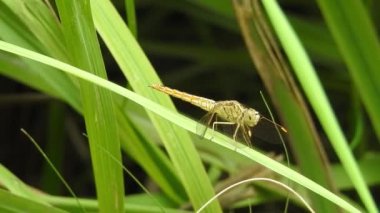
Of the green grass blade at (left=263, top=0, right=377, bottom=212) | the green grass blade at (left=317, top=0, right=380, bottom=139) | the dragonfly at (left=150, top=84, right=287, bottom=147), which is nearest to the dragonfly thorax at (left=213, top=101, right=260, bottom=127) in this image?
the dragonfly at (left=150, top=84, right=287, bottom=147)

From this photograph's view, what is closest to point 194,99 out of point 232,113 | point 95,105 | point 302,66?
point 232,113

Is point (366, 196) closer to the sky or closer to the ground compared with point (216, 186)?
closer to the sky

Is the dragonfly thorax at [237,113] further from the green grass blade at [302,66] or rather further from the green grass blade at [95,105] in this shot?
the green grass blade at [302,66]

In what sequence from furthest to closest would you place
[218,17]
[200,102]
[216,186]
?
[218,17] → [216,186] → [200,102]

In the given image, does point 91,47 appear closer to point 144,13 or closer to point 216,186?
point 216,186

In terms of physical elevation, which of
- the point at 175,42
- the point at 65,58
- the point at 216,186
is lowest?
the point at 216,186

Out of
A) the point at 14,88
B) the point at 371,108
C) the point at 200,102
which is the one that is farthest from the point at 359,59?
the point at 14,88

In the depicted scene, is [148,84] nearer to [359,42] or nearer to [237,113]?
[237,113]
